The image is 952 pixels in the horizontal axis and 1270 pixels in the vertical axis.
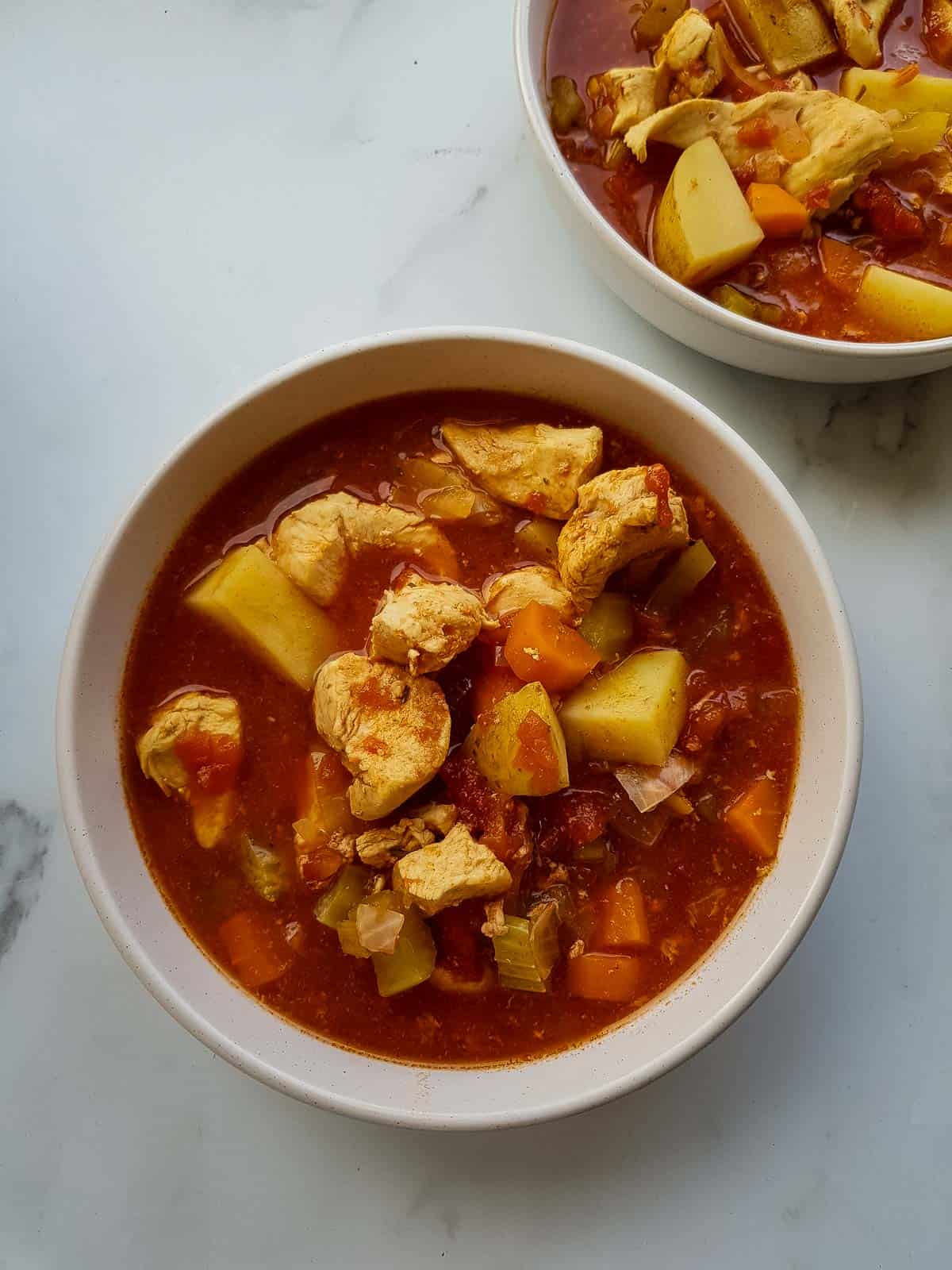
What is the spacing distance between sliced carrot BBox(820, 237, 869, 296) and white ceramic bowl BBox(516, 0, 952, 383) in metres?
0.27

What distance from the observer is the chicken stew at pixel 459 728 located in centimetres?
295

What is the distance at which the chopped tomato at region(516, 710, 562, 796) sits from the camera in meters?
2.84

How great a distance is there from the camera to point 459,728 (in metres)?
3.05

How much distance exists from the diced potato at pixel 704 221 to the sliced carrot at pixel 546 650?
0.99m

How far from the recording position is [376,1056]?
3.02m

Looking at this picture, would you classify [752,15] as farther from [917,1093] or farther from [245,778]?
[917,1093]

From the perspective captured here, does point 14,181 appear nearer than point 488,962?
No

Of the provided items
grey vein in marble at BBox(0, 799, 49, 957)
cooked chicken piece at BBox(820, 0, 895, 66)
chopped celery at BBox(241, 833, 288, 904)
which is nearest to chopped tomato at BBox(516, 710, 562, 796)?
chopped celery at BBox(241, 833, 288, 904)

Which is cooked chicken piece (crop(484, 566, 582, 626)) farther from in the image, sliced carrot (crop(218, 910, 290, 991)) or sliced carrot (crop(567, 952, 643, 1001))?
sliced carrot (crop(218, 910, 290, 991))

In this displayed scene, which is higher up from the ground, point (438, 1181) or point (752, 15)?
point (752, 15)

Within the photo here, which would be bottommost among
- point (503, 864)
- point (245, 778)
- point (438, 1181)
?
point (438, 1181)

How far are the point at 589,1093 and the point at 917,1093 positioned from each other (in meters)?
1.13

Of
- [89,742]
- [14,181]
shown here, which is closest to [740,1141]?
[89,742]

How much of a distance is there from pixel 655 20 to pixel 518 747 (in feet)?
6.75
